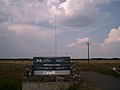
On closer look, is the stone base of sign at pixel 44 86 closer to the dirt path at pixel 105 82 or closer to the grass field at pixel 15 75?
the grass field at pixel 15 75

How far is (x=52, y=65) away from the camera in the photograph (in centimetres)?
1809

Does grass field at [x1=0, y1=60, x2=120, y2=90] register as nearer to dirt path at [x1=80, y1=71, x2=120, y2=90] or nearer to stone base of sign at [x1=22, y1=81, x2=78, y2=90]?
stone base of sign at [x1=22, y1=81, x2=78, y2=90]

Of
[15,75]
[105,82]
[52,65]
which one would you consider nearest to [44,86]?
[52,65]

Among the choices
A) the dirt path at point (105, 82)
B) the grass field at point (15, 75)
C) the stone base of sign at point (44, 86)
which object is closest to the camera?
the stone base of sign at point (44, 86)

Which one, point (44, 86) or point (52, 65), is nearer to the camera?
point (44, 86)

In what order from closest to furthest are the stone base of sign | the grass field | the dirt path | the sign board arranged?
1. the stone base of sign
2. the sign board
3. the dirt path
4. the grass field

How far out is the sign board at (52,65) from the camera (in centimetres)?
1808

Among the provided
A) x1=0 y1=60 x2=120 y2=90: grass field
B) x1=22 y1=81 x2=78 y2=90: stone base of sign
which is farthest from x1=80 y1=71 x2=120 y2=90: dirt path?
x1=22 y1=81 x2=78 y2=90: stone base of sign

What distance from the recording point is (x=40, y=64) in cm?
1817

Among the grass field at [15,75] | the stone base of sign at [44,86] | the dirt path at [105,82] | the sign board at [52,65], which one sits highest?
the sign board at [52,65]

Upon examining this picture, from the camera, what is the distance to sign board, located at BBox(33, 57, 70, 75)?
1808 cm

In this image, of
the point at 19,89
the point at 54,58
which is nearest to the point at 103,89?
the point at 54,58

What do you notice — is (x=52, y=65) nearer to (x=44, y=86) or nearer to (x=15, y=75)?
(x=44, y=86)

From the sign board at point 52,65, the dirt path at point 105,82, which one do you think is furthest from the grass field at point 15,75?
the sign board at point 52,65
